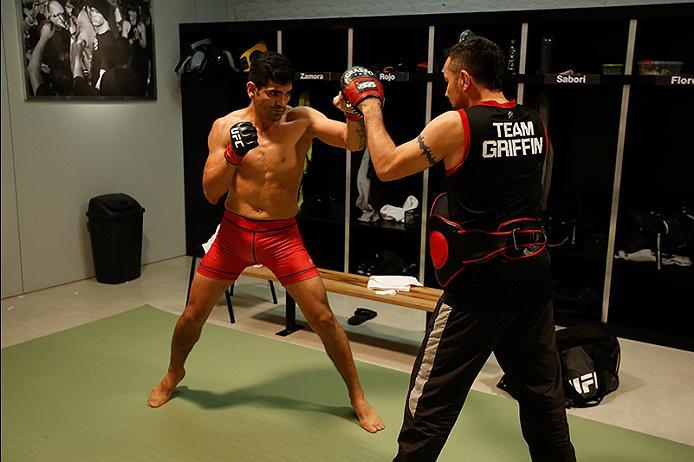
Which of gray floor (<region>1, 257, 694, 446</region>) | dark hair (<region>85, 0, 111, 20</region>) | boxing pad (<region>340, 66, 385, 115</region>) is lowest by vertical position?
gray floor (<region>1, 257, 694, 446</region>)

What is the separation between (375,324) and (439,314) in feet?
7.97

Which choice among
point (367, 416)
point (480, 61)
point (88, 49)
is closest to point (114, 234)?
point (88, 49)

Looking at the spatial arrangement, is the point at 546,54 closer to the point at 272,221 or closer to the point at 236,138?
the point at 272,221

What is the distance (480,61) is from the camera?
6.64 ft

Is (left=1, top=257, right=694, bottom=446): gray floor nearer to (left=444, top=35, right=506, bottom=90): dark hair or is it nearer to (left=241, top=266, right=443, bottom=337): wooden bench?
(left=241, top=266, right=443, bottom=337): wooden bench

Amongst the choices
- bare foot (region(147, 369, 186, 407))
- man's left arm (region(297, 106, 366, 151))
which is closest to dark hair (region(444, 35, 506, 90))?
man's left arm (region(297, 106, 366, 151))

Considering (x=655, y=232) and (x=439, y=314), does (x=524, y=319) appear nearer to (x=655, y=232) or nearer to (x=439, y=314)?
(x=439, y=314)

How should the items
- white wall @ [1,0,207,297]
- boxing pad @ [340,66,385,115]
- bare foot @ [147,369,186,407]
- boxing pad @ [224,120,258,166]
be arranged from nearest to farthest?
boxing pad @ [340,66,385,115]
boxing pad @ [224,120,258,166]
bare foot @ [147,369,186,407]
white wall @ [1,0,207,297]

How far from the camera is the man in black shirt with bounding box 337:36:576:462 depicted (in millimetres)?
1974

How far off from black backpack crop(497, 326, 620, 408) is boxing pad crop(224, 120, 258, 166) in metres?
1.79

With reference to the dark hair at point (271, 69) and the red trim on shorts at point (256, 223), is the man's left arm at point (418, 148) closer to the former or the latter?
the dark hair at point (271, 69)

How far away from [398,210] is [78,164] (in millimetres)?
2564

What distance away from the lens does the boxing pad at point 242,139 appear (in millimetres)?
2605

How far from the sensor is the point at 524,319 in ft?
6.82
